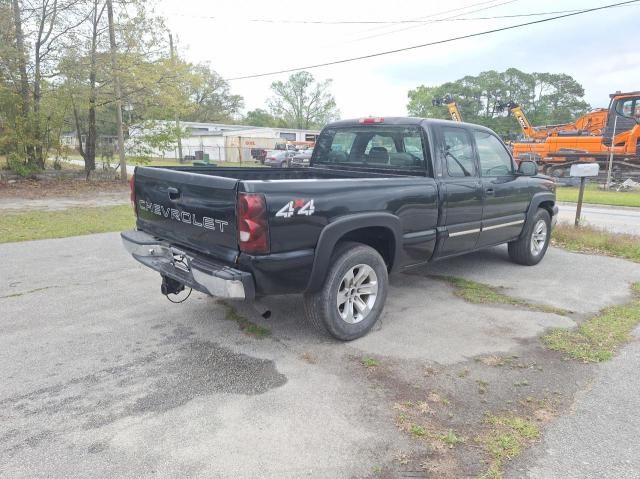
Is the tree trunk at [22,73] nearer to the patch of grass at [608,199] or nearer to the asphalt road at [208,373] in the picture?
the asphalt road at [208,373]

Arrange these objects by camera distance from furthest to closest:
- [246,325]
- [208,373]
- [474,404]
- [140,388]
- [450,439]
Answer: [246,325] < [208,373] < [140,388] < [474,404] < [450,439]

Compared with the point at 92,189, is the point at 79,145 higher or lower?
higher

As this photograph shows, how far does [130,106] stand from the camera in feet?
58.6

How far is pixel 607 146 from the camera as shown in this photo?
2194 cm

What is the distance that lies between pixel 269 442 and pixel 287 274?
3.87 ft

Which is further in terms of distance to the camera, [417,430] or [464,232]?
[464,232]

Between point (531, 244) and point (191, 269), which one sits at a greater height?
point (191, 269)

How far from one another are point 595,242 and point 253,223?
6.93 meters

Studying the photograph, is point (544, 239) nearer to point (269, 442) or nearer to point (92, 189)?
point (269, 442)

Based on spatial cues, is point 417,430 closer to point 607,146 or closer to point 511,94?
point 607,146

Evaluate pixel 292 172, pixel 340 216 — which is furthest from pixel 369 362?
pixel 292 172

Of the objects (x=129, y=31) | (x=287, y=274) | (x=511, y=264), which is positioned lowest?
(x=511, y=264)

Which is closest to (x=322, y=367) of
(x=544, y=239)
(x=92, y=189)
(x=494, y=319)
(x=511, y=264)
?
(x=494, y=319)

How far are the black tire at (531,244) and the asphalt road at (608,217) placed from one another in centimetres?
374
